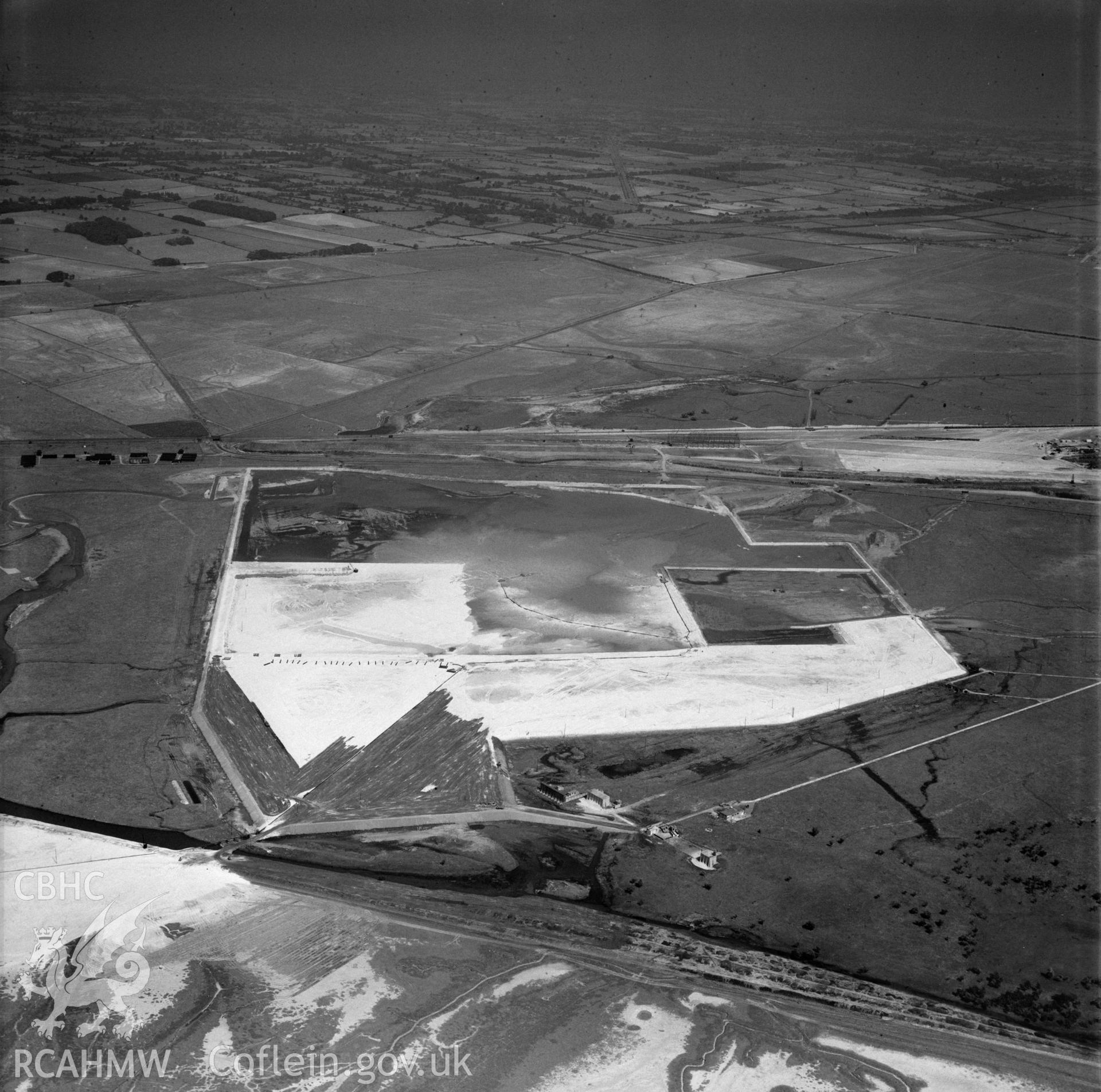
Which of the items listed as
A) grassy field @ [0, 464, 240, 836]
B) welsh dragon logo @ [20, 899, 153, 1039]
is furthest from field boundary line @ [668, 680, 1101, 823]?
grassy field @ [0, 464, 240, 836]

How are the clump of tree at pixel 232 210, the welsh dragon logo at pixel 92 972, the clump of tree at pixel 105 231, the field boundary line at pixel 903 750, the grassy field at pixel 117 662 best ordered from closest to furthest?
the welsh dragon logo at pixel 92 972 < the grassy field at pixel 117 662 < the field boundary line at pixel 903 750 < the clump of tree at pixel 105 231 < the clump of tree at pixel 232 210

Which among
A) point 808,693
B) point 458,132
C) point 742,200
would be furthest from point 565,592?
point 458,132

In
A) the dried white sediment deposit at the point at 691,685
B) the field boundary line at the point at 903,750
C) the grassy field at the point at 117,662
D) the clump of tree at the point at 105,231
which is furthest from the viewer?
the clump of tree at the point at 105,231

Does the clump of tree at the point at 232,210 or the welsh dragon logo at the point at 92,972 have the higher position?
the clump of tree at the point at 232,210

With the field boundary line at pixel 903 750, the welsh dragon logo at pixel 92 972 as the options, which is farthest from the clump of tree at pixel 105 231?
the field boundary line at pixel 903 750

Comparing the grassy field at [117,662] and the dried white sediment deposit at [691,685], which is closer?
the grassy field at [117,662]

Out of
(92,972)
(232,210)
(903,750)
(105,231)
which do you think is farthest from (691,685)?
(232,210)

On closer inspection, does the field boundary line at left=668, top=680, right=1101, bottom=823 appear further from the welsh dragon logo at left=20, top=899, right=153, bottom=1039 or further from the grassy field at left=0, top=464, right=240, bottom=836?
the grassy field at left=0, top=464, right=240, bottom=836

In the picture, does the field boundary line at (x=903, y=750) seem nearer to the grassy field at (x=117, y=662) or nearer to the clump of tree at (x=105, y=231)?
the grassy field at (x=117, y=662)
